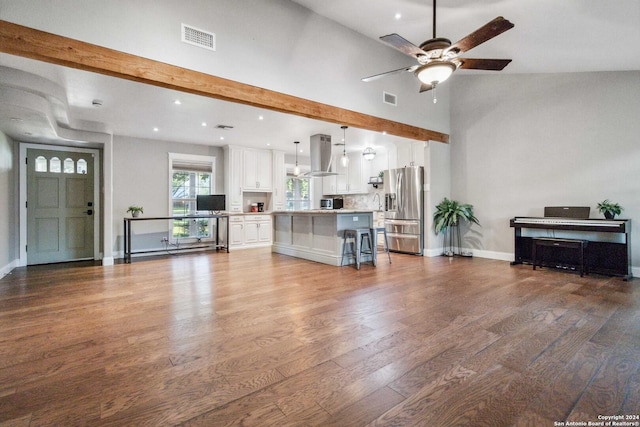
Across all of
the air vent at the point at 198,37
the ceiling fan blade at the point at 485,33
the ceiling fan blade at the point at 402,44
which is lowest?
the ceiling fan blade at the point at 485,33

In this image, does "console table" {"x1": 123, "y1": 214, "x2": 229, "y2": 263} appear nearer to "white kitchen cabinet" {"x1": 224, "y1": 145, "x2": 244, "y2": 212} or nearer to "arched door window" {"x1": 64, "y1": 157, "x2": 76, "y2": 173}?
"white kitchen cabinet" {"x1": 224, "y1": 145, "x2": 244, "y2": 212}

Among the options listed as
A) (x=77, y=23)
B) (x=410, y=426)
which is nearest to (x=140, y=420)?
(x=410, y=426)

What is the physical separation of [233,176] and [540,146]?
256 inches

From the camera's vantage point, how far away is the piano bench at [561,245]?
4426 mm

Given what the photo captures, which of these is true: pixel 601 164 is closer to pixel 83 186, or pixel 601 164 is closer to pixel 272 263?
pixel 272 263

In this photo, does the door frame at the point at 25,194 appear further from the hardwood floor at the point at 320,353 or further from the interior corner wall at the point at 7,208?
the hardwood floor at the point at 320,353

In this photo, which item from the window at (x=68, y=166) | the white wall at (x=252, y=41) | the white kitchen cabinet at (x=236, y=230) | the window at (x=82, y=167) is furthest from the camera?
the white kitchen cabinet at (x=236, y=230)

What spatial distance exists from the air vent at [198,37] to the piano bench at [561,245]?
5447 mm

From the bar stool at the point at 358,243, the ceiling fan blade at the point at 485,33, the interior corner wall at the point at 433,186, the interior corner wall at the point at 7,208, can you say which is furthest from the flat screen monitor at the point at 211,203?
the ceiling fan blade at the point at 485,33

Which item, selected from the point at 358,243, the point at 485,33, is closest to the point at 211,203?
the point at 358,243

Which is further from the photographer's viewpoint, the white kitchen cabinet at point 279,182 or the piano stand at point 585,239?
the white kitchen cabinet at point 279,182

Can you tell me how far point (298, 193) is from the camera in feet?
30.9

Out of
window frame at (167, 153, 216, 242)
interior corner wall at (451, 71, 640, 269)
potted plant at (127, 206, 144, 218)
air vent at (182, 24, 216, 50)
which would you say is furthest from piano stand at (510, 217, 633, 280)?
potted plant at (127, 206, 144, 218)

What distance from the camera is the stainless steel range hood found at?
6688 millimetres
